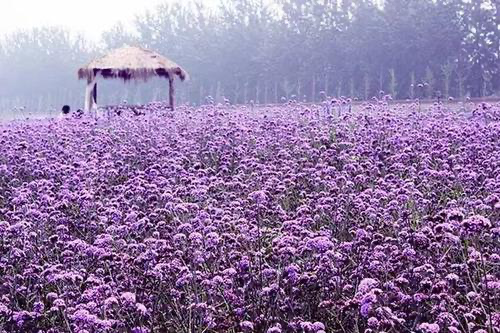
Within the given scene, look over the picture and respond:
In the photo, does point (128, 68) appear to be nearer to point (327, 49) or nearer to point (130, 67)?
point (130, 67)

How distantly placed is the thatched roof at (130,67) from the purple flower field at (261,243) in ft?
56.0

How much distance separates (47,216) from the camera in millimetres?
6207

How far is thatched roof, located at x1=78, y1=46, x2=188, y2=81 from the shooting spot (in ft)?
86.1

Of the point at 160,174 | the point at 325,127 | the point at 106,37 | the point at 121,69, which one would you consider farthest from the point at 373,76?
the point at 106,37

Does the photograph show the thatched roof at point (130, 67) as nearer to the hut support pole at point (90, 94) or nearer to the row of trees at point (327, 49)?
the hut support pole at point (90, 94)

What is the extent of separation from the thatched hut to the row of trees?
1549cm

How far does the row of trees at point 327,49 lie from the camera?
4938 cm

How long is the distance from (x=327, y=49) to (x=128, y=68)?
108 ft

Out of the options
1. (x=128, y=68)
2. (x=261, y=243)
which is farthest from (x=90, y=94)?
(x=261, y=243)

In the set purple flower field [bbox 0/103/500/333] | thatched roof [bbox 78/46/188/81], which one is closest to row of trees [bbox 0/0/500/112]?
thatched roof [bbox 78/46/188/81]

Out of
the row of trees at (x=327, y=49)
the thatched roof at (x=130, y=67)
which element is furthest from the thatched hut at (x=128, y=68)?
the row of trees at (x=327, y=49)

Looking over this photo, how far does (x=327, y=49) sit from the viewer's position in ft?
Answer: 188

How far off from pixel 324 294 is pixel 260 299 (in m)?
0.55

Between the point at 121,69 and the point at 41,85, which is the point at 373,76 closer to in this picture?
the point at 121,69
